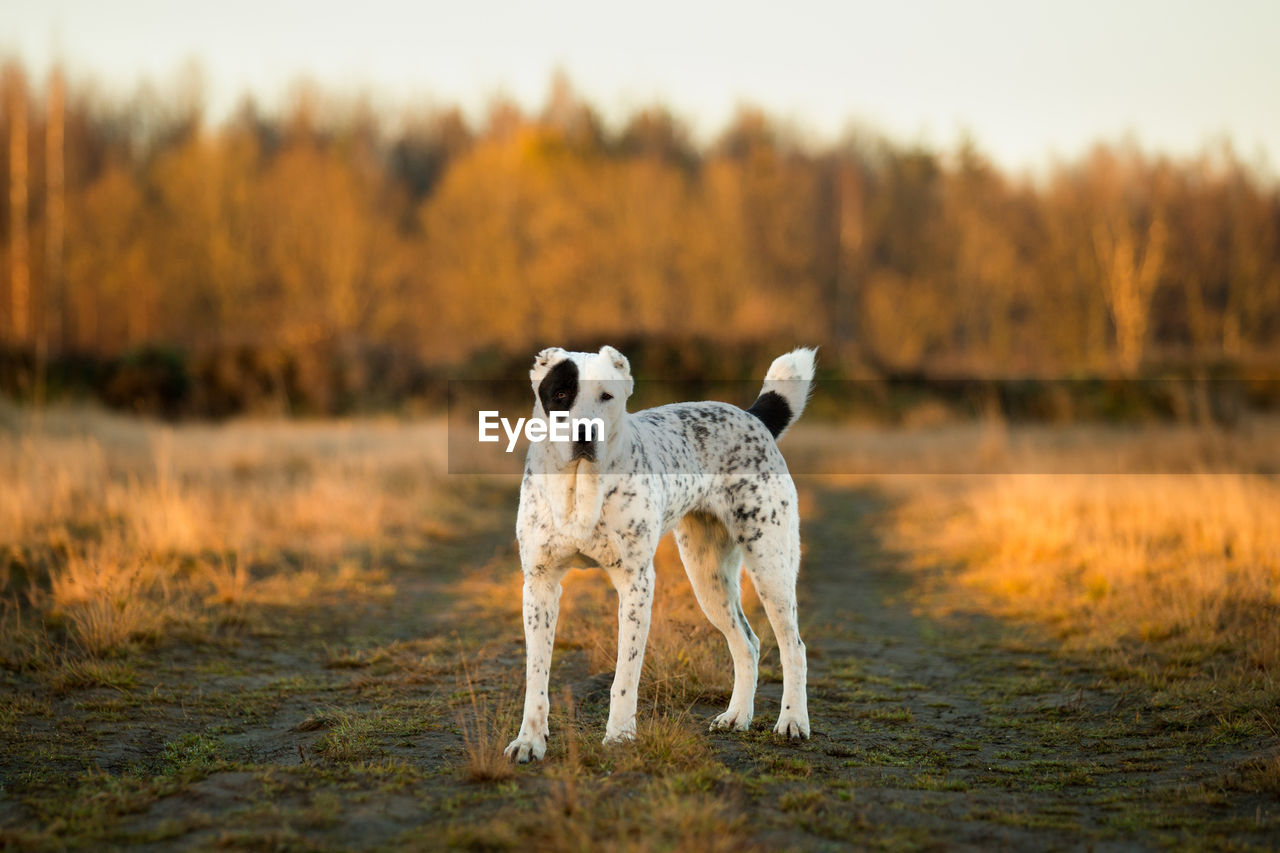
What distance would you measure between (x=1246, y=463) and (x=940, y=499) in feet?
17.1

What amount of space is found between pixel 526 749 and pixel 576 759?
453 mm

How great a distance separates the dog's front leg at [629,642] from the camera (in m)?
5.38

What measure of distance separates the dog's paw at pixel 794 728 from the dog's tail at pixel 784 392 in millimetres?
1774

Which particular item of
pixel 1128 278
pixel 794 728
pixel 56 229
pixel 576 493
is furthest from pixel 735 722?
pixel 56 229

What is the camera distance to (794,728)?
5.88 m

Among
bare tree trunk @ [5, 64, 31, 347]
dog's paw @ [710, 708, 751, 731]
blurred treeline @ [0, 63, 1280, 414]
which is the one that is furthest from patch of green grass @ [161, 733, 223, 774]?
bare tree trunk @ [5, 64, 31, 347]

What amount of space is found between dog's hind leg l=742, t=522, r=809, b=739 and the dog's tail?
82 cm

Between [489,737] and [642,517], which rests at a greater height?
[642,517]

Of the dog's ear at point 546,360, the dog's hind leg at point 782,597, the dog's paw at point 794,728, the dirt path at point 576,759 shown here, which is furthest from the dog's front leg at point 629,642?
the dog's ear at point 546,360

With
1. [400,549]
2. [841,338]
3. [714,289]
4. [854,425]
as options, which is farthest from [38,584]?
[841,338]

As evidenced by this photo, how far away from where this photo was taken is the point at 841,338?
5331 centimetres

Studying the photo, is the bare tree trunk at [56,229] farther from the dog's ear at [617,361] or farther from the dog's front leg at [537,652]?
the dog's ear at [617,361]

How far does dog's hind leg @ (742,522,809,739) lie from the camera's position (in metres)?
5.96

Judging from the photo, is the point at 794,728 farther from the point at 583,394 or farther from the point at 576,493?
the point at 583,394
